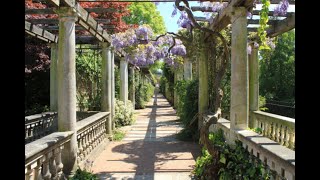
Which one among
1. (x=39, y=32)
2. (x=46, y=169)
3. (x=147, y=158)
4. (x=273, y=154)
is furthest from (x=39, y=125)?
(x=273, y=154)

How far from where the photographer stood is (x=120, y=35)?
471 inches

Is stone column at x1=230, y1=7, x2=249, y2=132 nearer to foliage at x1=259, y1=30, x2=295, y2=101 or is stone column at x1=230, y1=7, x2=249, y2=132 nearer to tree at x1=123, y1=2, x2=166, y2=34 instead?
foliage at x1=259, y1=30, x2=295, y2=101

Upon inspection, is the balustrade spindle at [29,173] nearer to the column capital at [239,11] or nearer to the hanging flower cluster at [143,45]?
the column capital at [239,11]

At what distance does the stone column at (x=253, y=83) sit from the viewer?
914 centimetres

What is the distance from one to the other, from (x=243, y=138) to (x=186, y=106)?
6.10 m

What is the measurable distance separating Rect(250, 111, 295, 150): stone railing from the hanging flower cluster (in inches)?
159

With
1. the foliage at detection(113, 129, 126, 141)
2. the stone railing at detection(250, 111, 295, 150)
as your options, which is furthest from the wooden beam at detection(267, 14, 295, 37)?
the foliage at detection(113, 129, 126, 141)

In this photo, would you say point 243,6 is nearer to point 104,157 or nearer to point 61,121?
point 61,121

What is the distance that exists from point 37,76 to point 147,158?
696cm

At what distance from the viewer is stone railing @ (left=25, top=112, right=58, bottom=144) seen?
789cm

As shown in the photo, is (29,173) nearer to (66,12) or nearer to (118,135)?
(66,12)

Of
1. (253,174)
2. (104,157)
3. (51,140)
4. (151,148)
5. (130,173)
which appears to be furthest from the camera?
(151,148)

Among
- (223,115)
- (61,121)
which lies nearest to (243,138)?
(61,121)

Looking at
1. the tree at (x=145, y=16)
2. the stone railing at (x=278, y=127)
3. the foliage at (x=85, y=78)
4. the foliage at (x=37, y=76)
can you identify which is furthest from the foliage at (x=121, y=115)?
the tree at (x=145, y=16)
